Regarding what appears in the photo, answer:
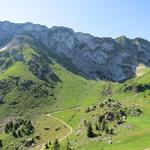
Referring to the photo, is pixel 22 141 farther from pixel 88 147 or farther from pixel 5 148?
pixel 88 147

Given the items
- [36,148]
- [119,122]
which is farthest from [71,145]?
[119,122]

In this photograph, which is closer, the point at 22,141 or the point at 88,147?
the point at 88,147

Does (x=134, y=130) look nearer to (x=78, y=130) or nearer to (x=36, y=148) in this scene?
(x=78, y=130)

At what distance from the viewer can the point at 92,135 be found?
175m

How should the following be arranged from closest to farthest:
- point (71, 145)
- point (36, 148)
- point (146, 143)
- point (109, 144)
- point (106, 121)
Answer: point (146, 143) < point (109, 144) < point (71, 145) < point (36, 148) < point (106, 121)

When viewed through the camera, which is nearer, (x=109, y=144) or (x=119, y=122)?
(x=109, y=144)

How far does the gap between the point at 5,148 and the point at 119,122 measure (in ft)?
204

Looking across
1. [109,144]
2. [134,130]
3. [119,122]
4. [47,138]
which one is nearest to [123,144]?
[109,144]

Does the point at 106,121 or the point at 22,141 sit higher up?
the point at 106,121

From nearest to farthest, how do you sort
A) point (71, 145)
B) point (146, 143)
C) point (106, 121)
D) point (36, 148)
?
point (146, 143) → point (71, 145) → point (36, 148) → point (106, 121)

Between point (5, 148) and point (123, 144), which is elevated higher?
point (123, 144)

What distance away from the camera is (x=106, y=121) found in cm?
19662

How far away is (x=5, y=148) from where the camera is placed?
19275 cm

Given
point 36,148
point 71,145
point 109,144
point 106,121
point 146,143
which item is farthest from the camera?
point 106,121
